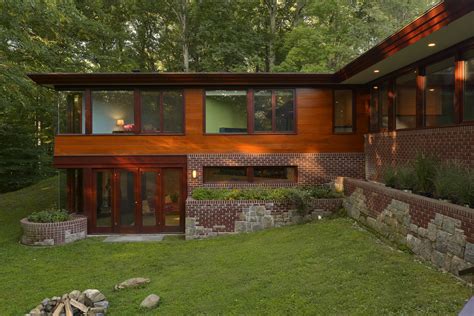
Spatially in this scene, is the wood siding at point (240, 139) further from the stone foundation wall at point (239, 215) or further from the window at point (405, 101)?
the window at point (405, 101)

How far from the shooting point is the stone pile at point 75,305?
5969 millimetres

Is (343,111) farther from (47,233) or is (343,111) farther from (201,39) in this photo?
(201,39)

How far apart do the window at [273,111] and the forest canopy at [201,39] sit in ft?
24.3

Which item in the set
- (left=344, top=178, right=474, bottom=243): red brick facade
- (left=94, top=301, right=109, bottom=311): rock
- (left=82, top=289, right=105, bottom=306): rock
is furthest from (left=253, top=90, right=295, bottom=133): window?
(left=94, top=301, right=109, bottom=311): rock

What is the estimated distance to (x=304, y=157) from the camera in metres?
12.1

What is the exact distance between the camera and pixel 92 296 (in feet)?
20.5

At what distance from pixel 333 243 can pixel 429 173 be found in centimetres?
229

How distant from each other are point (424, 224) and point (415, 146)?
309 centimetres

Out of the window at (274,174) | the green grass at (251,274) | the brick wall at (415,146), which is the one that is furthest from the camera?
the window at (274,174)

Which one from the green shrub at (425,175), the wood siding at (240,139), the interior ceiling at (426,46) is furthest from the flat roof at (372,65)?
the green shrub at (425,175)

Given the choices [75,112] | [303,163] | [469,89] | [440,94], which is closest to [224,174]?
[303,163]

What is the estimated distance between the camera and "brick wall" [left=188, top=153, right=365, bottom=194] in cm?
1190

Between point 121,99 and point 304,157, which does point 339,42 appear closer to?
point 304,157

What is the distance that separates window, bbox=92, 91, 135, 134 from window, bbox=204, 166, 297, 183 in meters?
2.98
